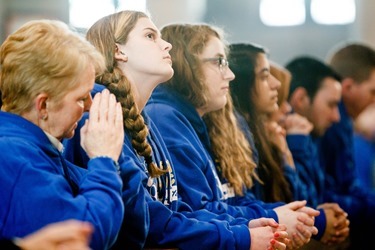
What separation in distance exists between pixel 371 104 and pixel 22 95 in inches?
173

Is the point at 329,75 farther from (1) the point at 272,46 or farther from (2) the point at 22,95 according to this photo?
(1) the point at 272,46

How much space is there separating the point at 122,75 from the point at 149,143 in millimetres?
263

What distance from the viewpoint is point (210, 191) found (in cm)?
339

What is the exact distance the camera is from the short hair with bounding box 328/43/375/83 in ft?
20.0

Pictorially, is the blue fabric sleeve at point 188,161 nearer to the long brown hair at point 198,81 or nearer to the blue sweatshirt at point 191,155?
the blue sweatshirt at point 191,155

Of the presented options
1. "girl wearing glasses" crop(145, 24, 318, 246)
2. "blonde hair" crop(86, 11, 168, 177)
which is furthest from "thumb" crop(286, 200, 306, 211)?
"blonde hair" crop(86, 11, 168, 177)

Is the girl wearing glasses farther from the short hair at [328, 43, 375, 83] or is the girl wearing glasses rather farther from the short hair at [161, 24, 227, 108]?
the short hair at [328, 43, 375, 83]

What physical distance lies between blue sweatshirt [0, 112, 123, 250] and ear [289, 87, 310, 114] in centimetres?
305

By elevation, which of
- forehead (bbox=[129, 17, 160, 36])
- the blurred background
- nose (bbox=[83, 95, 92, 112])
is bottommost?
the blurred background

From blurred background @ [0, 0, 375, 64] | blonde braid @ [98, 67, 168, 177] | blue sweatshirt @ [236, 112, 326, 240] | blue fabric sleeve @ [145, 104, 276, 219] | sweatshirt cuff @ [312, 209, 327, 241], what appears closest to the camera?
blonde braid @ [98, 67, 168, 177]

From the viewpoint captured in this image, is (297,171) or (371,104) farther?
(371,104)

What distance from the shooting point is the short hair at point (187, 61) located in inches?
137

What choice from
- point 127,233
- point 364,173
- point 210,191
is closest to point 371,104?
point 364,173

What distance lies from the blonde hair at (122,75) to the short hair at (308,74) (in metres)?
2.46
